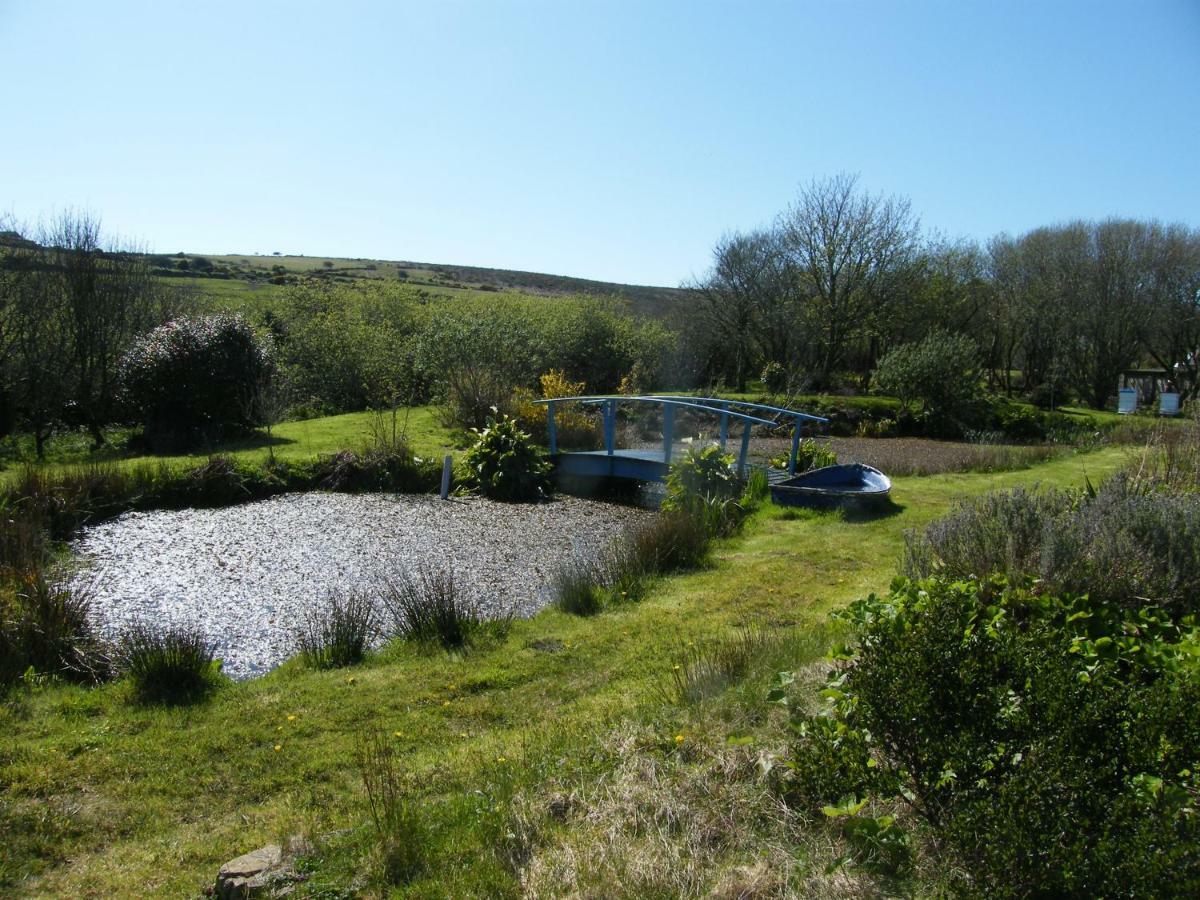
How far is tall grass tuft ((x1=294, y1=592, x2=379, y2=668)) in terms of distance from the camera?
647cm

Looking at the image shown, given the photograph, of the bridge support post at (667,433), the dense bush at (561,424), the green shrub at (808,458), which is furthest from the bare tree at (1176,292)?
the bridge support post at (667,433)

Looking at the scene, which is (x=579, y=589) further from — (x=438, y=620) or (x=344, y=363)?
(x=344, y=363)

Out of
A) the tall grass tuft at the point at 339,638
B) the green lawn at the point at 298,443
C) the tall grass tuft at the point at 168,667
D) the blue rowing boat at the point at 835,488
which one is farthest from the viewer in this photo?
the green lawn at the point at 298,443

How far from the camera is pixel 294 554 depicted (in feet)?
32.6

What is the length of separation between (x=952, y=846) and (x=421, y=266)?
7339 cm

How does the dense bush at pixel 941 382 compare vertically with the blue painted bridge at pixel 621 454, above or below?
above

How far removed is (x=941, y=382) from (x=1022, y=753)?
72.9 feet

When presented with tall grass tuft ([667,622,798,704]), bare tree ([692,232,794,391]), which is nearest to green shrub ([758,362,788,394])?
bare tree ([692,232,794,391])

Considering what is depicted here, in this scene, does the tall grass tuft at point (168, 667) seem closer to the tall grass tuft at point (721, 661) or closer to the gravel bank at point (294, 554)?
the gravel bank at point (294, 554)

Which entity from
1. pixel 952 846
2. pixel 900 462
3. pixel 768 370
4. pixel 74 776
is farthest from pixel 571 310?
pixel 952 846

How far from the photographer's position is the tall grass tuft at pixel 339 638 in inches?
255

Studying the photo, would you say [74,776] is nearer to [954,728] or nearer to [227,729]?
[227,729]

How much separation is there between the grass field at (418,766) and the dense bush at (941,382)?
17753mm

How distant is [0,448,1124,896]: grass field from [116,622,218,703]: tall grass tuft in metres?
0.16
